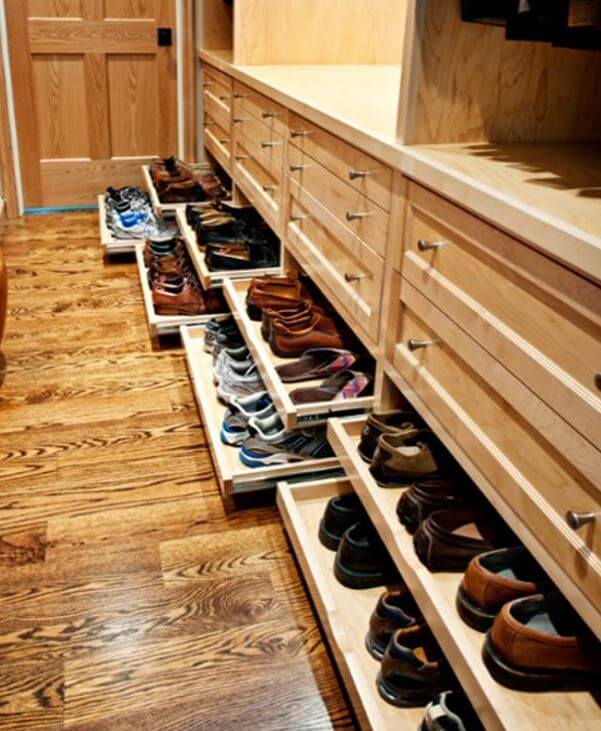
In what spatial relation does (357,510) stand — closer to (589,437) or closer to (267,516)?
(267,516)

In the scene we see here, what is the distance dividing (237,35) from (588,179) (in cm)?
219

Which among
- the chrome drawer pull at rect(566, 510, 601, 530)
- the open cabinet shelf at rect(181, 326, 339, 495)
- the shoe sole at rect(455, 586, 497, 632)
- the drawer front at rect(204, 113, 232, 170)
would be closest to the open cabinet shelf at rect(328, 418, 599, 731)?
the shoe sole at rect(455, 586, 497, 632)

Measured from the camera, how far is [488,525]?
4.61 feet

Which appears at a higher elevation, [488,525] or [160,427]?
[488,525]

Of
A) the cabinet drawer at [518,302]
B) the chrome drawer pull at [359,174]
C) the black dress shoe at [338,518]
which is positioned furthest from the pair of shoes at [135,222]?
the cabinet drawer at [518,302]

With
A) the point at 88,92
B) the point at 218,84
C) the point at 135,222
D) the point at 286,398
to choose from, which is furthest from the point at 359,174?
the point at 88,92

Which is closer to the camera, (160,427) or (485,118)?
(485,118)

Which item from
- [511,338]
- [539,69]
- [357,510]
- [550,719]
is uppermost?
[539,69]

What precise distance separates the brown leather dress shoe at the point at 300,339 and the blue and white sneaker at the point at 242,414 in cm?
18

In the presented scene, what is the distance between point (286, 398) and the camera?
1.92m

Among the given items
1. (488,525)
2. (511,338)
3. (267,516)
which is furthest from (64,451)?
(511,338)

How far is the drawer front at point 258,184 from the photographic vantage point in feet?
8.45

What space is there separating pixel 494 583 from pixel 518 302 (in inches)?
17.0

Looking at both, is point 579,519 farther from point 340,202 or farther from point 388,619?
point 340,202
